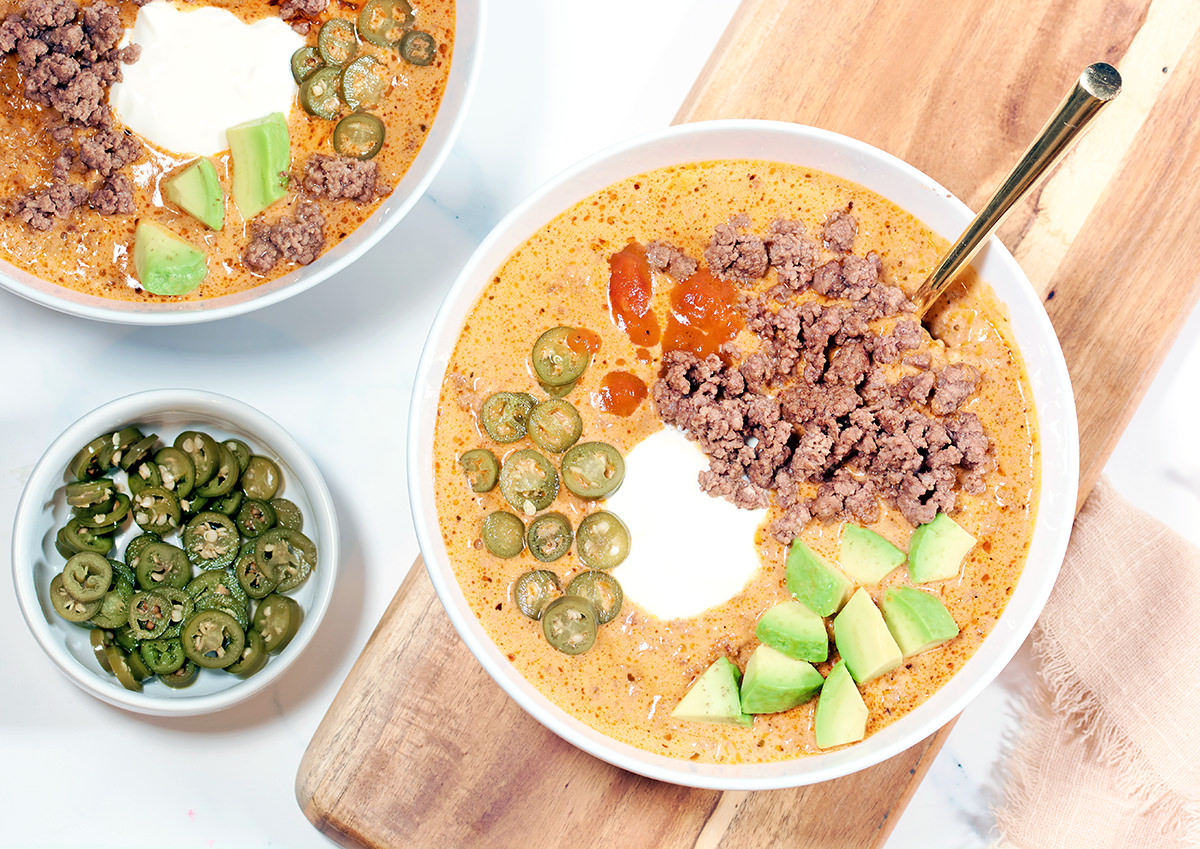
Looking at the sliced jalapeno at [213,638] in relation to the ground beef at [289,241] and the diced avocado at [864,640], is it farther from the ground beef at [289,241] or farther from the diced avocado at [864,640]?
the diced avocado at [864,640]

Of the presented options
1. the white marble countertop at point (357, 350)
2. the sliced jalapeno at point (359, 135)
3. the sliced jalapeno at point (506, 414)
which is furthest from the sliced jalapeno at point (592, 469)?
the sliced jalapeno at point (359, 135)

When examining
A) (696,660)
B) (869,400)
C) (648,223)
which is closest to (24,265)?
(648,223)

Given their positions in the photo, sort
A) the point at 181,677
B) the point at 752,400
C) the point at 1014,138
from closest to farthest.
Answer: the point at 752,400 < the point at 1014,138 < the point at 181,677

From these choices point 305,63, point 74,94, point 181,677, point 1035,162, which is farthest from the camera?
point 181,677

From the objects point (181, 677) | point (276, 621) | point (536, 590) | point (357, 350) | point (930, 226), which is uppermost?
point (930, 226)

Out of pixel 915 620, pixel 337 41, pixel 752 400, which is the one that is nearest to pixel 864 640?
pixel 915 620

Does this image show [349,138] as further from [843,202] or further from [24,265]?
[843,202]

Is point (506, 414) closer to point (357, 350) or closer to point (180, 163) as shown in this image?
point (357, 350)
